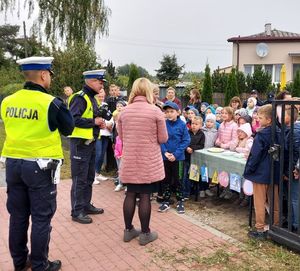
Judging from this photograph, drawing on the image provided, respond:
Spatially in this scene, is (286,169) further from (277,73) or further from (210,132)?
(277,73)

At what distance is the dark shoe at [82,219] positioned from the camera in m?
5.01

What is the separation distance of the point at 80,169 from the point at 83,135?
17.6 inches

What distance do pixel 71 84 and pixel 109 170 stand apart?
31.3 ft

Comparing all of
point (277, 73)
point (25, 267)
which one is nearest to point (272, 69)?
point (277, 73)

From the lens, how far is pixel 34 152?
3.35 meters

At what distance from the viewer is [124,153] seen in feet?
14.1

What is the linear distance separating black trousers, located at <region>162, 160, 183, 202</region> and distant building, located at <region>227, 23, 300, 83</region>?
25.4 m

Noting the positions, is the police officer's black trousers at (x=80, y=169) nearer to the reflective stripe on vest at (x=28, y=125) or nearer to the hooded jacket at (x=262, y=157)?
the reflective stripe on vest at (x=28, y=125)

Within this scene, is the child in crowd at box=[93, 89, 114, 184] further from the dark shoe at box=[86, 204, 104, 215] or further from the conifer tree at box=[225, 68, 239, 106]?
the conifer tree at box=[225, 68, 239, 106]

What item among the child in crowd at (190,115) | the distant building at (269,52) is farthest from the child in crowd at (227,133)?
the distant building at (269,52)

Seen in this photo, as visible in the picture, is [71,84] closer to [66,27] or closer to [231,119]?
[66,27]

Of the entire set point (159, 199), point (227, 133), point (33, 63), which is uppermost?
point (33, 63)

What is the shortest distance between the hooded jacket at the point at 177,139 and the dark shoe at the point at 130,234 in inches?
55.9

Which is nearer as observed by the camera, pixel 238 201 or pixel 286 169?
pixel 286 169
